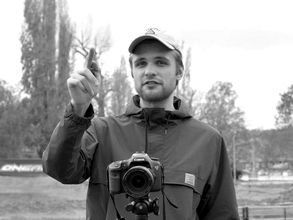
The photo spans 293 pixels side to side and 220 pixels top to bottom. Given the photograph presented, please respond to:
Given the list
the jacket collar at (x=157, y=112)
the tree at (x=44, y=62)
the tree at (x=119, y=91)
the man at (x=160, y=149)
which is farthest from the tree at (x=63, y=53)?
the man at (x=160, y=149)

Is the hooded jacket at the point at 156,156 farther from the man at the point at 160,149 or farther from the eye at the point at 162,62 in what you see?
the eye at the point at 162,62

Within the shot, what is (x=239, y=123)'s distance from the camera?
51062 mm

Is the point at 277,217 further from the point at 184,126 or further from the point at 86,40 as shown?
the point at 86,40

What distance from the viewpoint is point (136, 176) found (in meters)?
2.14

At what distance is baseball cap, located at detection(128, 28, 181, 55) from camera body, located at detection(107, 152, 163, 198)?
1.98 ft

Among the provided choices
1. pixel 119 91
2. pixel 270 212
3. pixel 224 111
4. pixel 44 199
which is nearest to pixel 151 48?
pixel 270 212

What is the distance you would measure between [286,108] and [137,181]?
54.0 meters

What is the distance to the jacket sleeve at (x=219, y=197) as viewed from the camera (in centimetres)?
266

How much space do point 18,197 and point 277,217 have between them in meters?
11.1

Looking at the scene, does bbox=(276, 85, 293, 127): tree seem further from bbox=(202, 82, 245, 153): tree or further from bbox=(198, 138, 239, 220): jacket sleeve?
bbox=(198, 138, 239, 220): jacket sleeve

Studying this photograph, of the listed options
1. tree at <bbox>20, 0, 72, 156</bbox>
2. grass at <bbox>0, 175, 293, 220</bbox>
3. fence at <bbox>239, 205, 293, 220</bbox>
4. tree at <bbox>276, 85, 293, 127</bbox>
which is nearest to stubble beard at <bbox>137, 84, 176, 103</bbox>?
fence at <bbox>239, 205, 293, 220</bbox>

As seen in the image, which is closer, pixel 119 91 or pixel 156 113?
pixel 156 113

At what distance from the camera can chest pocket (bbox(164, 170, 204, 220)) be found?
2.43m

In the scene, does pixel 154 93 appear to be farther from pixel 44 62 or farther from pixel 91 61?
pixel 44 62
